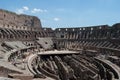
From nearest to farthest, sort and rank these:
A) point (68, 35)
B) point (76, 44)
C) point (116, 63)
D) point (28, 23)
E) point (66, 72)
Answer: point (66, 72) → point (116, 63) → point (76, 44) → point (68, 35) → point (28, 23)

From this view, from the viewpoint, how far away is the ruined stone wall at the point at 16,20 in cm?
6386

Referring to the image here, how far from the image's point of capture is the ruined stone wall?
210 ft

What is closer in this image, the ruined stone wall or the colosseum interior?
the colosseum interior

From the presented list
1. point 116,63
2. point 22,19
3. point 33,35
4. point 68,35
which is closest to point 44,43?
point 33,35

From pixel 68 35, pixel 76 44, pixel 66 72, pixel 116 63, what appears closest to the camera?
pixel 66 72

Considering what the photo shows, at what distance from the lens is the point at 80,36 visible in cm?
6825

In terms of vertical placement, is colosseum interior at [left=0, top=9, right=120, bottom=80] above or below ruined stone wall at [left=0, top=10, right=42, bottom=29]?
below

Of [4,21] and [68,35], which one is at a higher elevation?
[4,21]

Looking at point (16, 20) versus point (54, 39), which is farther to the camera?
point (16, 20)

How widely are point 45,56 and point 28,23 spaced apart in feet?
99.2

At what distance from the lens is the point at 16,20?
70562 mm

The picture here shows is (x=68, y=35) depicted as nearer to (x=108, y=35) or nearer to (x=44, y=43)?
(x=44, y=43)

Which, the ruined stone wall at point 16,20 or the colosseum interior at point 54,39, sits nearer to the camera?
the colosseum interior at point 54,39

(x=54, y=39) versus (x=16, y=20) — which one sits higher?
(x=16, y=20)
